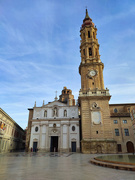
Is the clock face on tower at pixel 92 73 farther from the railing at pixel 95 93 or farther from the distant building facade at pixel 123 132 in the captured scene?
the distant building facade at pixel 123 132

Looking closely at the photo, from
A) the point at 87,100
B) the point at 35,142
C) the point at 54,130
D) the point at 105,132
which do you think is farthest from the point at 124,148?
the point at 35,142

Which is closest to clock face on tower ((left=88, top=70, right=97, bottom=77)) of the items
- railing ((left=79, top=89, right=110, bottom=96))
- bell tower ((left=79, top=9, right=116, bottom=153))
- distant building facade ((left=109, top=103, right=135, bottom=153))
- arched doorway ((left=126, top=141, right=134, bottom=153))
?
bell tower ((left=79, top=9, right=116, bottom=153))

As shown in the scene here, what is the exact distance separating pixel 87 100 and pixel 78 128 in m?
7.89

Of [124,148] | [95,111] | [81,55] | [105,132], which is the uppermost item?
[81,55]

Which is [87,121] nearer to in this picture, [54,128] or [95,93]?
[95,93]

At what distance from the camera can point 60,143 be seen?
109ft

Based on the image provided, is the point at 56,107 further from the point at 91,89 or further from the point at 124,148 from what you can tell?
the point at 124,148

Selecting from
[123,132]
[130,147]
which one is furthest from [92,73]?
[130,147]

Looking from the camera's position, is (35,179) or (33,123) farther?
(33,123)

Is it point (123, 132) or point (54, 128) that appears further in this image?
point (54, 128)

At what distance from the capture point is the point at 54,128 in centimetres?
3494

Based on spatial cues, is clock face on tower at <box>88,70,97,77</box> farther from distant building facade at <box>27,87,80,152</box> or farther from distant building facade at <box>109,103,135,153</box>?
distant building facade at <box>109,103,135,153</box>

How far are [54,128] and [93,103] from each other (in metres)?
12.5

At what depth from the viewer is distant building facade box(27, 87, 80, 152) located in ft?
108
